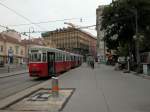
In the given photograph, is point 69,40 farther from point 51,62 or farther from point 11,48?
point 51,62

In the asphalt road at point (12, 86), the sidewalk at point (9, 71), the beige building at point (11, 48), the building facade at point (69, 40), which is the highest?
the building facade at point (69, 40)

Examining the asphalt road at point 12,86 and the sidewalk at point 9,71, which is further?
the sidewalk at point 9,71

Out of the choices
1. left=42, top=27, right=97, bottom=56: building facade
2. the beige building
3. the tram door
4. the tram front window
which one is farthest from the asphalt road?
left=42, top=27, right=97, bottom=56: building facade

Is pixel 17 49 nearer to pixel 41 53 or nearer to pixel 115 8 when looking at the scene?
pixel 115 8

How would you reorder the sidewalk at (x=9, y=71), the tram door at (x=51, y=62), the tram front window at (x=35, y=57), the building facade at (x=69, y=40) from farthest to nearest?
1. the building facade at (x=69, y=40)
2. the sidewalk at (x=9, y=71)
3. the tram door at (x=51, y=62)
4. the tram front window at (x=35, y=57)

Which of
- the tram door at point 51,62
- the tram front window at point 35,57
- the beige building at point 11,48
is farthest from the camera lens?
the beige building at point 11,48

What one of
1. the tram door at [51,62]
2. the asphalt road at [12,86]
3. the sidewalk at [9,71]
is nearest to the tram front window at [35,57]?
the tram door at [51,62]

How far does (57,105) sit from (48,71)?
16.7 metres

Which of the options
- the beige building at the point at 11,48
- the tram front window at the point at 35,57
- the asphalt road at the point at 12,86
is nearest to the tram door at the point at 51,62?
the tram front window at the point at 35,57

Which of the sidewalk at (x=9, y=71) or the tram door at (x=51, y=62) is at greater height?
the tram door at (x=51, y=62)

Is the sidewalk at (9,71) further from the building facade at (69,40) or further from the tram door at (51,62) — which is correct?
the building facade at (69,40)

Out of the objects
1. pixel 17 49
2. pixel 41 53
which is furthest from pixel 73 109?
pixel 17 49

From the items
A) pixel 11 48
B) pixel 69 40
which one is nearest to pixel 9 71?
pixel 11 48

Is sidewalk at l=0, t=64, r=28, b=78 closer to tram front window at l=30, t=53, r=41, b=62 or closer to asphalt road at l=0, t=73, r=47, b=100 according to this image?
tram front window at l=30, t=53, r=41, b=62
